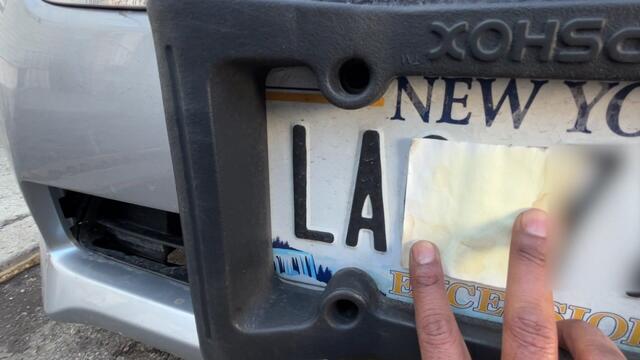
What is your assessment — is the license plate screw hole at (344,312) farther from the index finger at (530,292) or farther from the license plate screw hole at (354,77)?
the license plate screw hole at (354,77)

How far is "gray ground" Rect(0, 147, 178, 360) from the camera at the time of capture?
6.75ft

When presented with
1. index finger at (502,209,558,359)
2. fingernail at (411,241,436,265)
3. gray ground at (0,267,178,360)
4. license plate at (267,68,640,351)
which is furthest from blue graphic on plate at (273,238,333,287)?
gray ground at (0,267,178,360)

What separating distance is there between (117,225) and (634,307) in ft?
4.09

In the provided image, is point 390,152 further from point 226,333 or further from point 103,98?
point 103,98

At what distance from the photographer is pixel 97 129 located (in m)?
1.11

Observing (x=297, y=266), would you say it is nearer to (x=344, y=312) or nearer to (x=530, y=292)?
(x=344, y=312)

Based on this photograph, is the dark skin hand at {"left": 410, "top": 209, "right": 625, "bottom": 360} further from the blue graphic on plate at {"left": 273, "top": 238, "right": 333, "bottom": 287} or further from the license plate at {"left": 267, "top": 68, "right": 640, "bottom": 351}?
the blue graphic on plate at {"left": 273, "top": 238, "right": 333, "bottom": 287}

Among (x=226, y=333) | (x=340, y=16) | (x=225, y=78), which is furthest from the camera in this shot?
(x=226, y=333)

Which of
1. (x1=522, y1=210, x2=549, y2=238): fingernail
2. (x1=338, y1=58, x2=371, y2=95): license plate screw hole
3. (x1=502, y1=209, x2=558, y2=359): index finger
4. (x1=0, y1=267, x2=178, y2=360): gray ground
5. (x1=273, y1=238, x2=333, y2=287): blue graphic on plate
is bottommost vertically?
(x1=0, y1=267, x2=178, y2=360): gray ground

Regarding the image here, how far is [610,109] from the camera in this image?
0.67 meters

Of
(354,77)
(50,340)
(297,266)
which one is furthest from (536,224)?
(50,340)

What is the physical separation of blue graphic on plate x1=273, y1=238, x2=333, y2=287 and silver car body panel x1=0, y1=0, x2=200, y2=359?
28 cm

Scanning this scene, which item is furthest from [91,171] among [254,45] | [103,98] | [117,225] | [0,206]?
[0,206]

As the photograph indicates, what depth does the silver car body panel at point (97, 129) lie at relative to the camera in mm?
1045
